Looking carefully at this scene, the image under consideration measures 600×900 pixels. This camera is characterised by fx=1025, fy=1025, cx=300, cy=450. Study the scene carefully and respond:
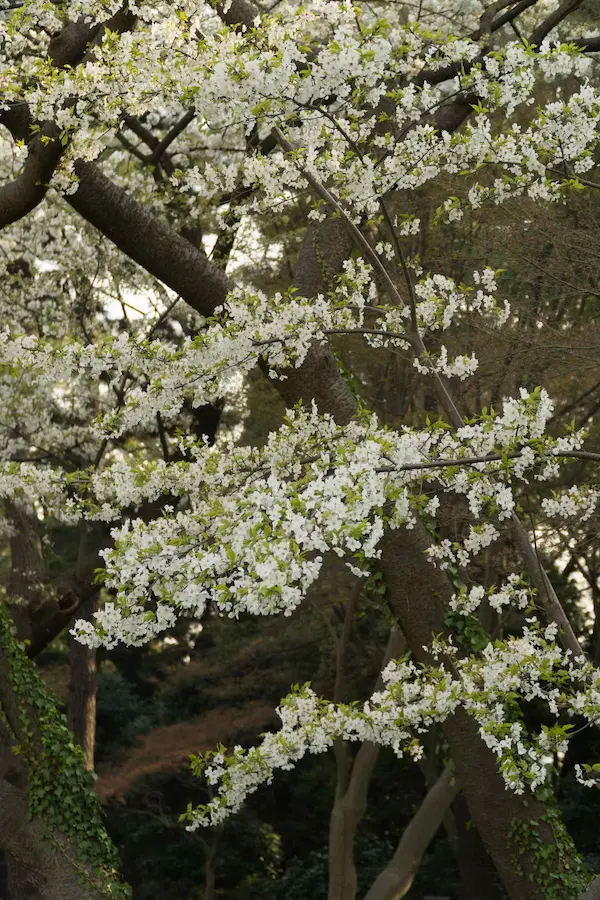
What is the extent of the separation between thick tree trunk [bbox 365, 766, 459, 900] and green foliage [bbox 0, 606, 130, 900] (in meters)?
3.22

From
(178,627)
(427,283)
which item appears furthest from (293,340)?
(178,627)

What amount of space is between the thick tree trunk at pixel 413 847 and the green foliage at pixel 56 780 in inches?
127

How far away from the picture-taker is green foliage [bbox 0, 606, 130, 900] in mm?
6852

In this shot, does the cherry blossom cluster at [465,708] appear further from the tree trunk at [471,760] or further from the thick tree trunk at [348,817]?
the thick tree trunk at [348,817]

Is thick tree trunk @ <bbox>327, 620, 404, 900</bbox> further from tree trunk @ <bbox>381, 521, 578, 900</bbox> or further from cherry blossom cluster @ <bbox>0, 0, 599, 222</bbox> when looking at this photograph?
cherry blossom cluster @ <bbox>0, 0, 599, 222</bbox>

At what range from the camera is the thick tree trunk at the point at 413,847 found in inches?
365

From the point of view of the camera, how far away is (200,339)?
4.17 m

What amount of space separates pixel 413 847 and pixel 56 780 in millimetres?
3910

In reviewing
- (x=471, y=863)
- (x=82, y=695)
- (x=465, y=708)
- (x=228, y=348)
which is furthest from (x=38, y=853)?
(x=471, y=863)

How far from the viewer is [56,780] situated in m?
6.99

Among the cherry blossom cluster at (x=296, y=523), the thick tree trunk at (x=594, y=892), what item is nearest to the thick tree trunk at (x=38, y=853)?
the cherry blossom cluster at (x=296, y=523)

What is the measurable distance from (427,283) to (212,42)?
148 cm

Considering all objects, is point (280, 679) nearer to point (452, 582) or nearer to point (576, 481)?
point (576, 481)

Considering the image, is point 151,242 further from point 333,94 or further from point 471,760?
point 471,760
